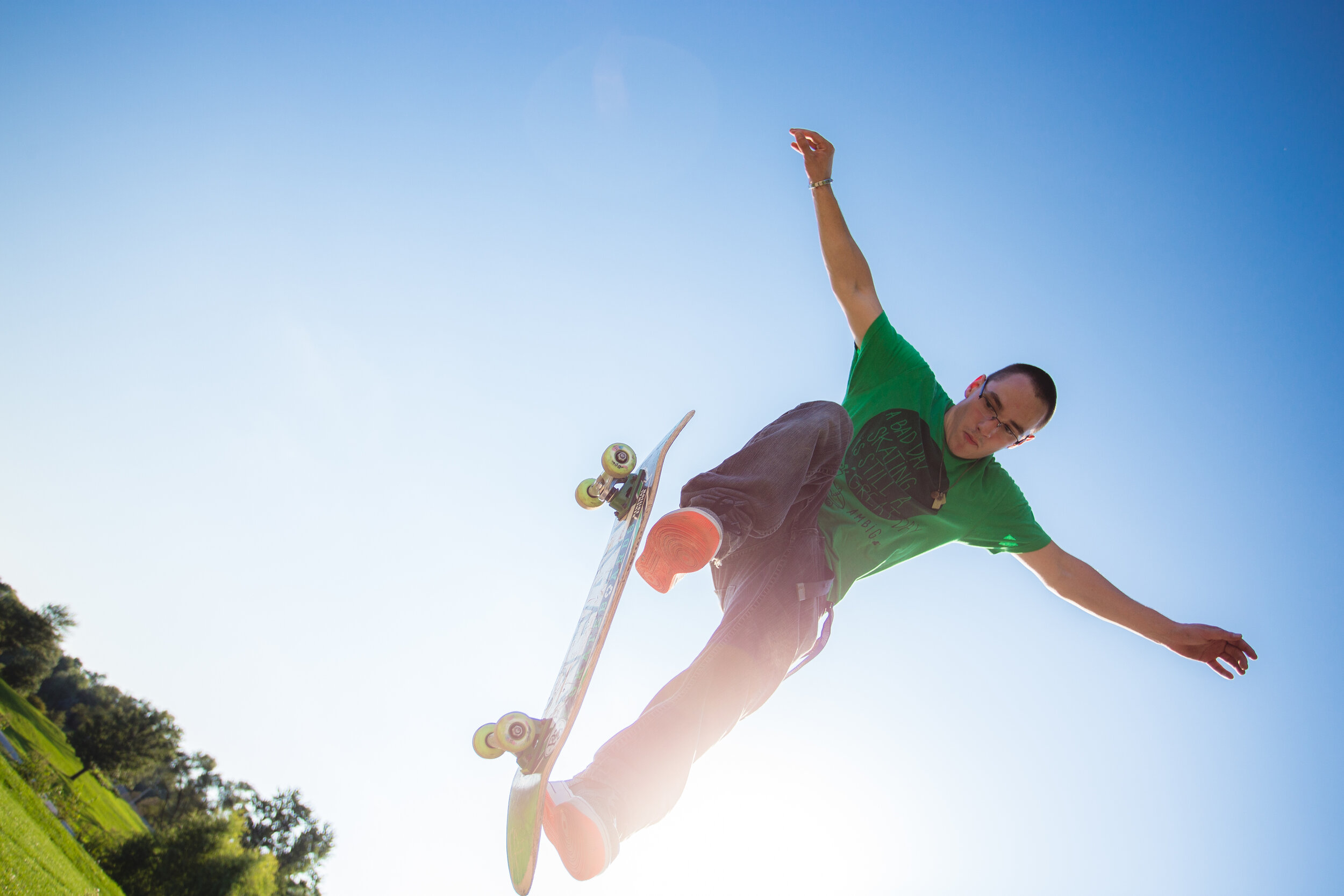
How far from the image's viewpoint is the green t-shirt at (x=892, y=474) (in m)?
3.45

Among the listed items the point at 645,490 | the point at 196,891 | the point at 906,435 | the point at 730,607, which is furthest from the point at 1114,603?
the point at 196,891

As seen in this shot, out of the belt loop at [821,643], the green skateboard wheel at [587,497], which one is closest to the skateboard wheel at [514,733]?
the green skateboard wheel at [587,497]

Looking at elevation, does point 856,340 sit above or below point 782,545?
above

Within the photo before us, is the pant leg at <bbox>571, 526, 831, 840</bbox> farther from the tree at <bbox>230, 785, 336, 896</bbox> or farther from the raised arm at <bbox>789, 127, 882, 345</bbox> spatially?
the tree at <bbox>230, 785, 336, 896</bbox>

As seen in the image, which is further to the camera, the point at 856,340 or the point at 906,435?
the point at 856,340

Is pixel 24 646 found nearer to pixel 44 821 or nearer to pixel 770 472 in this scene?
pixel 44 821

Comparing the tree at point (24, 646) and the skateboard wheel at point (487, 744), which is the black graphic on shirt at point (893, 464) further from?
the tree at point (24, 646)

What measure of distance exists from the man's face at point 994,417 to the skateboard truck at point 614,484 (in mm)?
1846

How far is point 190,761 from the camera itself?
6097 centimetres

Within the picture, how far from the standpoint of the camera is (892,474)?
3.44 m

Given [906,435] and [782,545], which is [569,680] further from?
[906,435]

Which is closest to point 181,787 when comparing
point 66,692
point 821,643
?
point 66,692

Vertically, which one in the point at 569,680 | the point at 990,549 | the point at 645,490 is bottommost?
the point at 569,680

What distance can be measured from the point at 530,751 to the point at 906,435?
2.44m
